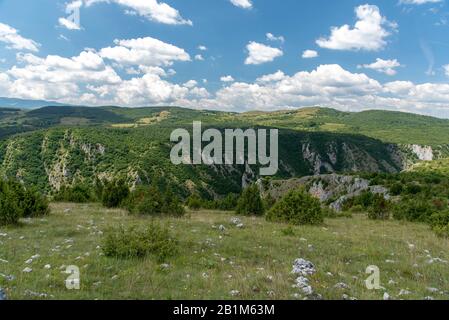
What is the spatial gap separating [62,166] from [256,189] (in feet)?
596

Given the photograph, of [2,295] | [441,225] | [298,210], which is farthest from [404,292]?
[441,225]

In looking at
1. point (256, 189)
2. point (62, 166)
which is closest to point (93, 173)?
point (62, 166)

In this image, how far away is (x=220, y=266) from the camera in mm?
11000

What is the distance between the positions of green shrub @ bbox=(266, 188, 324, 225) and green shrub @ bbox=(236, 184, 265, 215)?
298 inches

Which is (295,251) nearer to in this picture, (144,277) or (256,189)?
(144,277)

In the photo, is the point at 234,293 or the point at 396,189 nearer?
the point at 234,293

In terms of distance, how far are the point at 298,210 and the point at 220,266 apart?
1418 cm

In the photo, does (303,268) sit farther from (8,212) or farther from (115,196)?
(115,196)

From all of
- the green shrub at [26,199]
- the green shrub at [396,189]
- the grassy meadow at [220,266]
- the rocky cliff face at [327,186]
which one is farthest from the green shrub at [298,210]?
the rocky cliff face at [327,186]

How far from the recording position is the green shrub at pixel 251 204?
33219 millimetres

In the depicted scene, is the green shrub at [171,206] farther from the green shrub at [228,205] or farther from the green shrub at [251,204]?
the green shrub at [228,205]

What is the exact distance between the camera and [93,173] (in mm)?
187625

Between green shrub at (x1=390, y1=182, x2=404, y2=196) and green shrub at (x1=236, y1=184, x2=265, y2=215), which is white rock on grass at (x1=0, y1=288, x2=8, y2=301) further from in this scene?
green shrub at (x1=390, y1=182, x2=404, y2=196)

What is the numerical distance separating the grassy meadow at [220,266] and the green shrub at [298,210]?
239 inches
